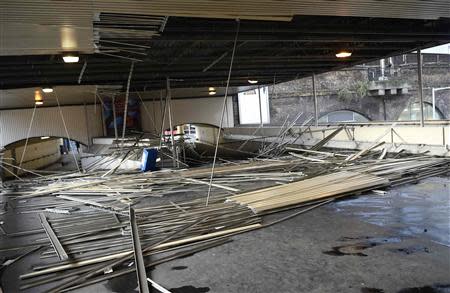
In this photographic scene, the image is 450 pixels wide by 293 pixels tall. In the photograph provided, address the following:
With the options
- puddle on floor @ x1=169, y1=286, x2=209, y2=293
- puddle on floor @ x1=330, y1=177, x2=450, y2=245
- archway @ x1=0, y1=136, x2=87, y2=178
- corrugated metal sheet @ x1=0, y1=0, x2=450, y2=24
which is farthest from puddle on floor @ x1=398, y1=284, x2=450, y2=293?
archway @ x1=0, y1=136, x2=87, y2=178

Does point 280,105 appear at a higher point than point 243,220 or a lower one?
higher

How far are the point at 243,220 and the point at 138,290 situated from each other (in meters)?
1.69

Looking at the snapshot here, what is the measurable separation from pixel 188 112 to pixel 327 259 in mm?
16752

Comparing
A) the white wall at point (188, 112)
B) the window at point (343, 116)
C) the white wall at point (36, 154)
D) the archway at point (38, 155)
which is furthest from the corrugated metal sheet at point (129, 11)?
the window at point (343, 116)

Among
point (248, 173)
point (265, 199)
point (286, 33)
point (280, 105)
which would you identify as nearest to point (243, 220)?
point (265, 199)

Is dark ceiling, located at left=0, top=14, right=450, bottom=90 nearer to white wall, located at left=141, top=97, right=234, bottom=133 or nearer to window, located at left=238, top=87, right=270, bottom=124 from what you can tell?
white wall, located at left=141, top=97, right=234, bottom=133

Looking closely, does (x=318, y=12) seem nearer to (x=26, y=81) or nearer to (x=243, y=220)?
(x=243, y=220)

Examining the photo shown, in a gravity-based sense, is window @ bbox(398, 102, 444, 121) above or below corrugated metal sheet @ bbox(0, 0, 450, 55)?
below

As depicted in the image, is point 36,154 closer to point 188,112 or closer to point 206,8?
point 188,112

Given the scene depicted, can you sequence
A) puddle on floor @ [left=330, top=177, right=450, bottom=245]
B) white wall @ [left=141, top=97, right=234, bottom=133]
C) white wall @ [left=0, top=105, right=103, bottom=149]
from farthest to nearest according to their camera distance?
white wall @ [left=141, top=97, right=234, bottom=133], white wall @ [left=0, top=105, right=103, bottom=149], puddle on floor @ [left=330, top=177, right=450, bottom=245]

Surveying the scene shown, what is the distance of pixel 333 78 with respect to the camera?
19359 millimetres

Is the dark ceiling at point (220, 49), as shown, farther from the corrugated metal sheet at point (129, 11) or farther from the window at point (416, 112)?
the window at point (416, 112)

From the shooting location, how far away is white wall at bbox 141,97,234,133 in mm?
19359

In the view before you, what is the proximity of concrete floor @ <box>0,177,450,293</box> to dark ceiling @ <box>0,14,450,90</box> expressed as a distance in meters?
2.82
